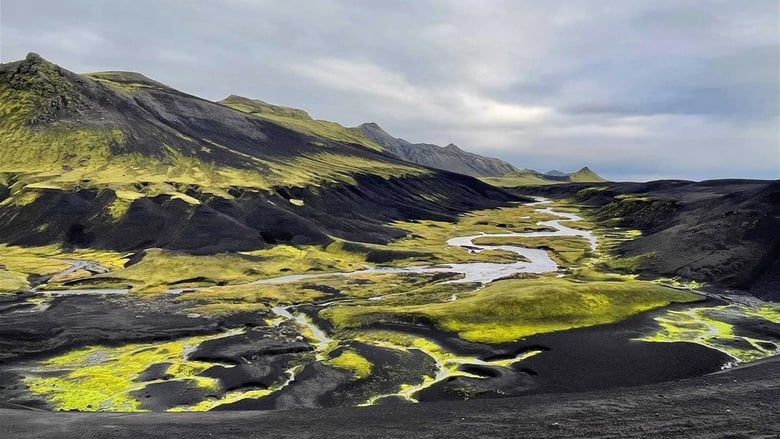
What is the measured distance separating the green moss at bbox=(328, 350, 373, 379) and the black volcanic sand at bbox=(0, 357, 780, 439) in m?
10.5

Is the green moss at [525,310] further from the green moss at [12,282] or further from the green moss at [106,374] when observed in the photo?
the green moss at [12,282]

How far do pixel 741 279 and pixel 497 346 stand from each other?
54810 mm

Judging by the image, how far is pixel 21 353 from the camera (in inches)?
2196

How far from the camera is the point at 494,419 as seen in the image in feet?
113

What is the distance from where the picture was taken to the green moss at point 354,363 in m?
48.9

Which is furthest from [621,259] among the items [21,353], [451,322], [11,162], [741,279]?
[11,162]

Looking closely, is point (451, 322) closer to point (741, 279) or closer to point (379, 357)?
point (379, 357)

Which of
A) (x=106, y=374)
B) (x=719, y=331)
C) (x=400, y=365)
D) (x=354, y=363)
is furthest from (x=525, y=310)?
(x=106, y=374)

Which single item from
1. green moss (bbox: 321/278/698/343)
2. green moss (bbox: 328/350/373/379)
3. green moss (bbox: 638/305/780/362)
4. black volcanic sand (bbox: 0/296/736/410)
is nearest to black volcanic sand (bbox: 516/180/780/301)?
green moss (bbox: 638/305/780/362)

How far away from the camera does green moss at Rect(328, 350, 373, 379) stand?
48.9m

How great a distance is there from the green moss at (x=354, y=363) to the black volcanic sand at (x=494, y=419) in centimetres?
1048

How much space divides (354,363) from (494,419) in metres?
19.3

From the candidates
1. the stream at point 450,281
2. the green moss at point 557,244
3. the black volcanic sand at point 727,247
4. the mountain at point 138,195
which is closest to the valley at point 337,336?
the stream at point 450,281

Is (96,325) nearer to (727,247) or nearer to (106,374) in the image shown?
(106,374)
